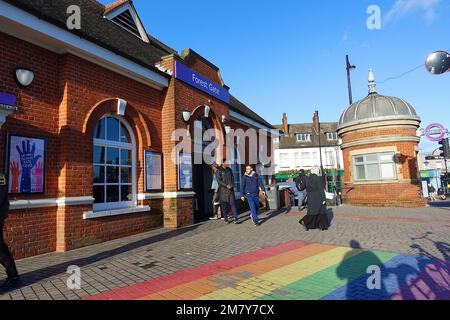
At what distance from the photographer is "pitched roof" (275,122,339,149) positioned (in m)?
43.4

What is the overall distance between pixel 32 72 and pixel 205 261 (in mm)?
4835

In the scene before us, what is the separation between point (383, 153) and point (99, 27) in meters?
12.3

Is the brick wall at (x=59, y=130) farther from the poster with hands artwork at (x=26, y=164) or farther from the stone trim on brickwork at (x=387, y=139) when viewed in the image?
the stone trim on brickwork at (x=387, y=139)

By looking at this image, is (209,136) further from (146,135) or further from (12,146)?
(12,146)

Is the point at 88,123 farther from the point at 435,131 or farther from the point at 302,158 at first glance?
the point at 302,158

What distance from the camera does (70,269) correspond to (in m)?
4.58

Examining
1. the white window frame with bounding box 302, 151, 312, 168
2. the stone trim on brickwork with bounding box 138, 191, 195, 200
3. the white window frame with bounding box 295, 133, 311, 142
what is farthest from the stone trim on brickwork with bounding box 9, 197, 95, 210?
the white window frame with bounding box 295, 133, 311, 142

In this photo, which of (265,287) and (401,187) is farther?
(401,187)

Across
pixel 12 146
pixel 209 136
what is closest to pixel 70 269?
pixel 12 146

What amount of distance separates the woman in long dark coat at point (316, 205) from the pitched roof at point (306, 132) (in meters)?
35.7

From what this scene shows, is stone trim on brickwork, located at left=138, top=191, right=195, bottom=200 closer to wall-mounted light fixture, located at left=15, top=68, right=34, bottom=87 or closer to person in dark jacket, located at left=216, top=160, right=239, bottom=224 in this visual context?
person in dark jacket, located at left=216, top=160, right=239, bottom=224

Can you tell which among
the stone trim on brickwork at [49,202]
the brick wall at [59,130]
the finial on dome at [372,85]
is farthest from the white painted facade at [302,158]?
the stone trim on brickwork at [49,202]

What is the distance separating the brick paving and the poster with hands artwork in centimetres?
132
